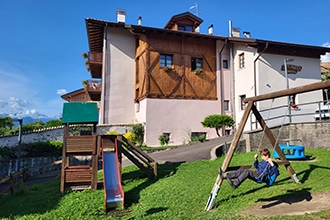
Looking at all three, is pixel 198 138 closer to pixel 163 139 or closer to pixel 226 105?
pixel 163 139

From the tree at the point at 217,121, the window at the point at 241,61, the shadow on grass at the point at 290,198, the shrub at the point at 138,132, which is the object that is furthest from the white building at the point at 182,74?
the shadow on grass at the point at 290,198

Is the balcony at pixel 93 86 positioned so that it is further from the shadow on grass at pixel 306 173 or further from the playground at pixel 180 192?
the shadow on grass at pixel 306 173

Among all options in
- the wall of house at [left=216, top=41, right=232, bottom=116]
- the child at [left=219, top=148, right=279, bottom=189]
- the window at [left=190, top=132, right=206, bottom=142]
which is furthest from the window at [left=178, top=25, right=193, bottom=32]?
the child at [left=219, top=148, right=279, bottom=189]

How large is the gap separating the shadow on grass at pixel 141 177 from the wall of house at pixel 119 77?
10.9 meters

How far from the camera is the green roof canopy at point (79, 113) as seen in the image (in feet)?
34.3

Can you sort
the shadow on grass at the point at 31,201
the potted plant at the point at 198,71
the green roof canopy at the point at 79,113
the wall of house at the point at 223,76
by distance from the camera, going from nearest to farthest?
the shadow on grass at the point at 31,201
the green roof canopy at the point at 79,113
the potted plant at the point at 198,71
the wall of house at the point at 223,76

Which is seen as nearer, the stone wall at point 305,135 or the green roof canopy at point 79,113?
the green roof canopy at point 79,113

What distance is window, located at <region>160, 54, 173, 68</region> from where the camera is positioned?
20.9 metres

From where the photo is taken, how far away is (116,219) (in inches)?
233

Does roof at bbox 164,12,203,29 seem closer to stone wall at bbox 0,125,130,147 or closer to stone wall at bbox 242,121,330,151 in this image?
stone wall at bbox 0,125,130,147

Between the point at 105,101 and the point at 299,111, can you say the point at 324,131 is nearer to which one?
the point at 299,111

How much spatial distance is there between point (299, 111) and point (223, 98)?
225 inches

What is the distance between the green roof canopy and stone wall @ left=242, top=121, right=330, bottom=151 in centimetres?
716

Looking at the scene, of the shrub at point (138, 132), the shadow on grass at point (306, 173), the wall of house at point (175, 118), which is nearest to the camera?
the shadow on grass at point (306, 173)
